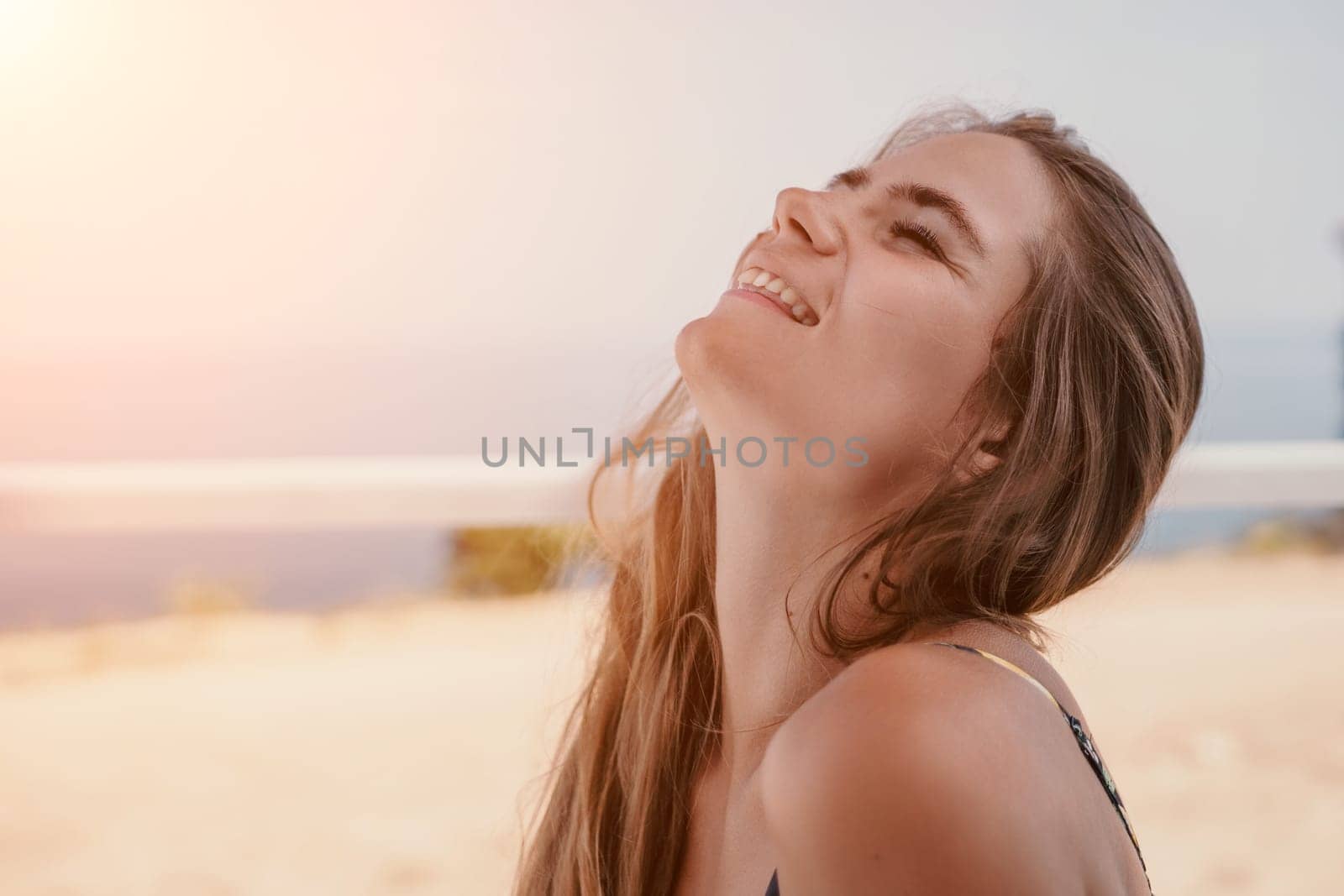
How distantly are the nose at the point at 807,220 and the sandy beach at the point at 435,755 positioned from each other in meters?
1.01

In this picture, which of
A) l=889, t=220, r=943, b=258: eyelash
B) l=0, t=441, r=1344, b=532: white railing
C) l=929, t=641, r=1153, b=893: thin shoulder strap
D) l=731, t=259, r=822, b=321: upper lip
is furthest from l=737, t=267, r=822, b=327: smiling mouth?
l=0, t=441, r=1344, b=532: white railing

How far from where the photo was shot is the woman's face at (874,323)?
0.86 metres

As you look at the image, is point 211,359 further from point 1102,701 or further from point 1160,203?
point 1160,203

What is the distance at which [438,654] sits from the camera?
3582 mm

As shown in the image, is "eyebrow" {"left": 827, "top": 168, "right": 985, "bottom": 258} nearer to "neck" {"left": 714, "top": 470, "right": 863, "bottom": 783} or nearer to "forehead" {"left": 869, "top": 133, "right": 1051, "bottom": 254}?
"forehead" {"left": 869, "top": 133, "right": 1051, "bottom": 254}

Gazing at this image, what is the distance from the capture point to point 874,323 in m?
0.87

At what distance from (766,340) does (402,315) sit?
47.5 feet

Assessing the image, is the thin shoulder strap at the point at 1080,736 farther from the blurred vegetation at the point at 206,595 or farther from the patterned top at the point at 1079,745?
the blurred vegetation at the point at 206,595

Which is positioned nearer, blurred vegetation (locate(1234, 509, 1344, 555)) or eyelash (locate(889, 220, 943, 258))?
eyelash (locate(889, 220, 943, 258))

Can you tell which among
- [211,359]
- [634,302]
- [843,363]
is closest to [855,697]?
[843,363]

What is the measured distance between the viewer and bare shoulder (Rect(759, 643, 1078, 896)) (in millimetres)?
517

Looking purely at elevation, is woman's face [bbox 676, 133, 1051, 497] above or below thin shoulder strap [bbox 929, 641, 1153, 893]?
above

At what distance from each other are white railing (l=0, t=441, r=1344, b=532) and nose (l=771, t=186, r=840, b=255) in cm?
57

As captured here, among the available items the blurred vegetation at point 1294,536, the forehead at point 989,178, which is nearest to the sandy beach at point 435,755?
the blurred vegetation at point 1294,536
